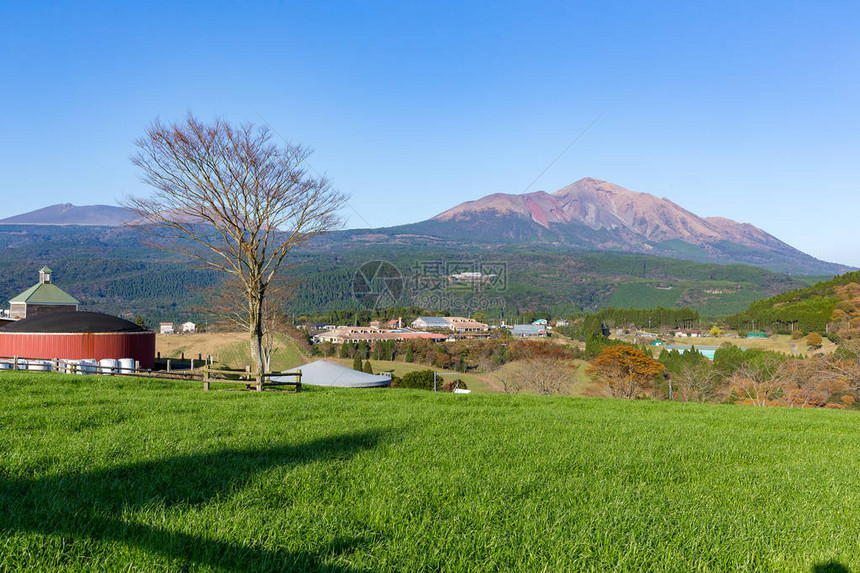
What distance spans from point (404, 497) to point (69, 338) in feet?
130

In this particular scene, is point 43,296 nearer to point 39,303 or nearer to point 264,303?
point 39,303

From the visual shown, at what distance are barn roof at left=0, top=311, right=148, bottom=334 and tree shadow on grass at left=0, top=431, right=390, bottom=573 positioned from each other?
3673 centimetres

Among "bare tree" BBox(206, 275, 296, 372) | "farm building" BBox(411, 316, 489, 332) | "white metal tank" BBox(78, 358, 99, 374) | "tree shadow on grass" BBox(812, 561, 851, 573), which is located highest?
"bare tree" BBox(206, 275, 296, 372)

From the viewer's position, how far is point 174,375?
22875 millimetres

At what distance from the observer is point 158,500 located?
4691 millimetres

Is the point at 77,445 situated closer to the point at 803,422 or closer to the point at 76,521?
the point at 76,521

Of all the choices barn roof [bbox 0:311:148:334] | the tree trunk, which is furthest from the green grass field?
→ barn roof [bbox 0:311:148:334]

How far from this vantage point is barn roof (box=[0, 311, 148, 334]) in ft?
122

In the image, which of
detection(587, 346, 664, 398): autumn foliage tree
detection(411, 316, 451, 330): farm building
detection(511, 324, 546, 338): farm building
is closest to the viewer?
detection(587, 346, 664, 398): autumn foliage tree

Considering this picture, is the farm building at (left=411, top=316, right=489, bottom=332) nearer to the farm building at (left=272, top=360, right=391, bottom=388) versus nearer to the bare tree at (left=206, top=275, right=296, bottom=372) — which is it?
the bare tree at (left=206, top=275, right=296, bottom=372)

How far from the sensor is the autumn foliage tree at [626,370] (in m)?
48.3

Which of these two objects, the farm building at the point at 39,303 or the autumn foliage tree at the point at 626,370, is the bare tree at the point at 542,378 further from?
the farm building at the point at 39,303

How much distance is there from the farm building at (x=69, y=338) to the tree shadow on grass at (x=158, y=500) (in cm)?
3644

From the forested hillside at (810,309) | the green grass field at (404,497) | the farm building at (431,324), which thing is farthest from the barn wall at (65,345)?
the farm building at (431,324)
